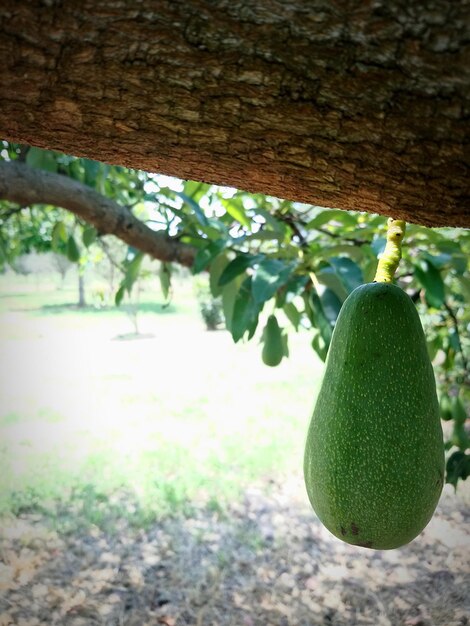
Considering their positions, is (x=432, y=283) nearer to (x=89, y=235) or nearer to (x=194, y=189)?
(x=194, y=189)

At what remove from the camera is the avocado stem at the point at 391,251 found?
2.25ft

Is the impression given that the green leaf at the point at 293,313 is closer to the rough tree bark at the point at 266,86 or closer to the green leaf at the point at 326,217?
the green leaf at the point at 326,217

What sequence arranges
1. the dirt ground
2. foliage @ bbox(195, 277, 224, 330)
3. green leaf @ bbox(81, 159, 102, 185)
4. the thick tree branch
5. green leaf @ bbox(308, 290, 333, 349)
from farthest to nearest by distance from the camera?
foliage @ bbox(195, 277, 224, 330)
the dirt ground
green leaf @ bbox(81, 159, 102, 185)
the thick tree branch
green leaf @ bbox(308, 290, 333, 349)

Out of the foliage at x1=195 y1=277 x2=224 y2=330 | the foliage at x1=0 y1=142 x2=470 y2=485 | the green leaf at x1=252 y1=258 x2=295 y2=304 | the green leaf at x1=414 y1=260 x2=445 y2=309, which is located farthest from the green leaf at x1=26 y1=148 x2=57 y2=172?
the foliage at x1=195 y1=277 x2=224 y2=330

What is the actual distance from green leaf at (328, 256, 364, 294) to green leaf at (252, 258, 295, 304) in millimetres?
115

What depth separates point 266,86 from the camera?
0.44m

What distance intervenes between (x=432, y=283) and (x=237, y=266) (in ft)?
1.65

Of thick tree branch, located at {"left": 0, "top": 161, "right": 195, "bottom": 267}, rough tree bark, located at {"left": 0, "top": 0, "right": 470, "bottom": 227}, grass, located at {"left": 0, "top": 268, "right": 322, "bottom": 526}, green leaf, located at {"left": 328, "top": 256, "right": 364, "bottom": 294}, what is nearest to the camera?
rough tree bark, located at {"left": 0, "top": 0, "right": 470, "bottom": 227}

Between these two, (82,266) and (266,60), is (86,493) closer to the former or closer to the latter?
(82,266)

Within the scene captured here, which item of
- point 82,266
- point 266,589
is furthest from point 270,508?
point 82,266

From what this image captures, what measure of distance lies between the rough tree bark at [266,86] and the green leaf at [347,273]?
786mm

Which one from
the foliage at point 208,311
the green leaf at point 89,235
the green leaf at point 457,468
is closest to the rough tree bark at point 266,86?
the green leaf at point 457,468

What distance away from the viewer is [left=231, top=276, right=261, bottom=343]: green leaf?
1.45 metres

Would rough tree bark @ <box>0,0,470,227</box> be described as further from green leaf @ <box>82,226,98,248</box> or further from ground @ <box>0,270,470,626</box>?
ground @ <box>0,270,470,626</box>
